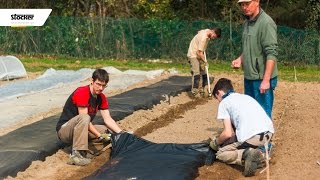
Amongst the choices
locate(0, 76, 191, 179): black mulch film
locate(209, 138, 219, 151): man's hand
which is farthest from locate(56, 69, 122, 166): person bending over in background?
locate(209, 138, 219, 151): man's hand

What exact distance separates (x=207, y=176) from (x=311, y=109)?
525 centimetres

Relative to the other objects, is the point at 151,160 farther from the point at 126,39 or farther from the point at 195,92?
the point at 126,39

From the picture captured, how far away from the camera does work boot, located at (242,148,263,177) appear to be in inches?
230

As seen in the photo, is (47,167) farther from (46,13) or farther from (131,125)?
(46,13)

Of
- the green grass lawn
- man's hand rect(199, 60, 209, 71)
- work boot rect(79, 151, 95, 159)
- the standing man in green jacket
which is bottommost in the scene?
the green grass lawn

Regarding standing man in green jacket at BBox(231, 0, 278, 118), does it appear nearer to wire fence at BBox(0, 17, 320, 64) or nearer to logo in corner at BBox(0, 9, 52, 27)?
wire fence at BBox(0, 17, 320, 64)

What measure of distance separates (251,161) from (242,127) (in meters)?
0.36

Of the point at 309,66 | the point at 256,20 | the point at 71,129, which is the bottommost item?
the point at 309,66

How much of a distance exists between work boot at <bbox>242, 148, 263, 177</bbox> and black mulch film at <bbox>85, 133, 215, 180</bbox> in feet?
1.54

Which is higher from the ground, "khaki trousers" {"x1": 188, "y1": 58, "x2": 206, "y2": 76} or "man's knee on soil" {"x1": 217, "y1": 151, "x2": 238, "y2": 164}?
"khaki trousers" {"x1": 188, "y1": 58, "x2": 206, "y2": 76}

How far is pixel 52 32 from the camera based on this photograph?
24.0 meters

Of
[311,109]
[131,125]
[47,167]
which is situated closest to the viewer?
[47,167]

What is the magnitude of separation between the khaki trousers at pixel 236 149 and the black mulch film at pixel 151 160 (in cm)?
17

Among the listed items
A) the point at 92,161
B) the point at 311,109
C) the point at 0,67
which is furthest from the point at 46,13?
the point at 92,161
